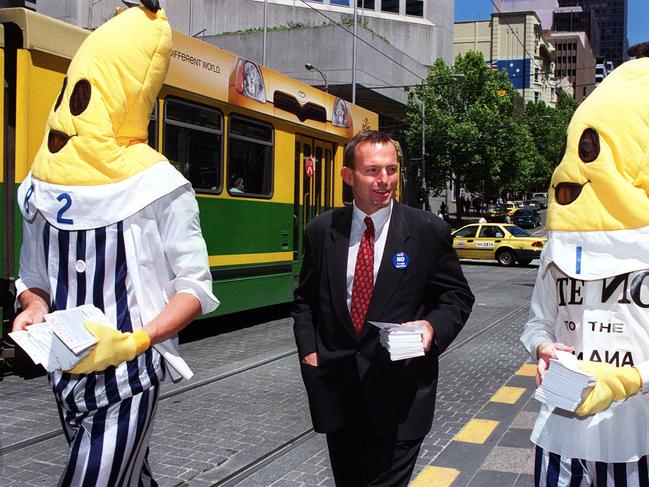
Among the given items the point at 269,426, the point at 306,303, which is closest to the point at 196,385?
the point at 269,426

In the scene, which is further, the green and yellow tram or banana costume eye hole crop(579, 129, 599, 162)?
the green and yellow tram

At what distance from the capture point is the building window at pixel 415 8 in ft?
165

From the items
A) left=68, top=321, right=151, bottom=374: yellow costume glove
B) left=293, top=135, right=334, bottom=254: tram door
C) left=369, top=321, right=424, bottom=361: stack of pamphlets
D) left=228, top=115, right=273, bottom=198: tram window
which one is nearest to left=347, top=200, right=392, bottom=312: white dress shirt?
left=369, top=321, right=424, bottom=361: stack of pamphlets

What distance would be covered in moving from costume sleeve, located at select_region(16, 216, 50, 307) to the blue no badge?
130cm

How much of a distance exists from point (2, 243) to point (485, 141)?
113ft

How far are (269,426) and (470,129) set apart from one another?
112 ft

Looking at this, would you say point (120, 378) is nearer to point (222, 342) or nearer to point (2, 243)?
point (2, 243)

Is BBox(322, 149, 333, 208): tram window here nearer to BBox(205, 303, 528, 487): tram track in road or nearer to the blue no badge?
BBox(205, 303, 528, 487): tram track in road

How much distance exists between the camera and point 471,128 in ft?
124

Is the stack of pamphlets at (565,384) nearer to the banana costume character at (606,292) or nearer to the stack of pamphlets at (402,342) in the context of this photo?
the banana costume character at (606,292)

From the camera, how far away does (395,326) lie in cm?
257

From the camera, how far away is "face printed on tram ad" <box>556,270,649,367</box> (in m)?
2.30

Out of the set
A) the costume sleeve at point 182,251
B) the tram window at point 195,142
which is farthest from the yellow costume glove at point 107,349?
the tram window at point 195,142

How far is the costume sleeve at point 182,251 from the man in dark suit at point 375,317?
0.59m
